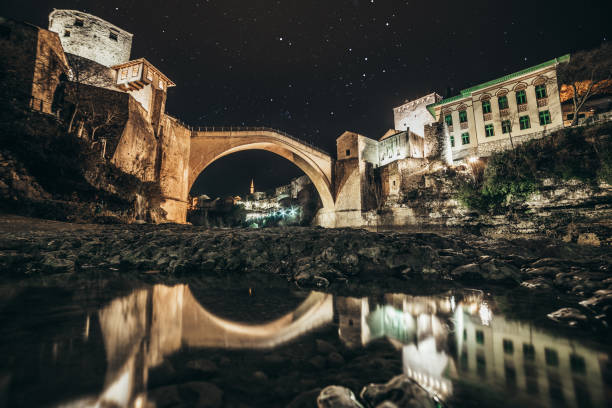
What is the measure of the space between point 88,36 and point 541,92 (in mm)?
39427

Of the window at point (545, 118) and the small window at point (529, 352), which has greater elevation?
the window at point (545, 118)

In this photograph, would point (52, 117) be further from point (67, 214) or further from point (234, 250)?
point (234, 250)

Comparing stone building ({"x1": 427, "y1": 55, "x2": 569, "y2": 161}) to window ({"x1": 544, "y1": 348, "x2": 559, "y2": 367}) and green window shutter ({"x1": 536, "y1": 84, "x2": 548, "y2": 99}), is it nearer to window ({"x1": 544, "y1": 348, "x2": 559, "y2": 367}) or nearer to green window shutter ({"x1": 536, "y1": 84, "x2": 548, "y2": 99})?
green window shutter ({"x1": 536, "y1": 84, "x2": 548, "y2": 99})

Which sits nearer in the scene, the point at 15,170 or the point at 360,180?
the point at 15,170

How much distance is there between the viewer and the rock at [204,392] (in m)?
1.18

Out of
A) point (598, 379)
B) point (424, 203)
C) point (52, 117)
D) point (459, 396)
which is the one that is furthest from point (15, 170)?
point (424, 203)

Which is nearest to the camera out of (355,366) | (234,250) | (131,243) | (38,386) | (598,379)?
(38,386)

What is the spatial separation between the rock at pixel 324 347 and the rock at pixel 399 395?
594 mm

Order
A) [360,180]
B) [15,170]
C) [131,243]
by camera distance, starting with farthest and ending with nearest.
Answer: [360,180], [15,170], [131,243]

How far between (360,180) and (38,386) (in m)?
26.2

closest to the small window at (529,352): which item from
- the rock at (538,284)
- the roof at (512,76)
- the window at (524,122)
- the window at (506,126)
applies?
the rock at (538,284)

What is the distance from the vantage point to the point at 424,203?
1786 cm

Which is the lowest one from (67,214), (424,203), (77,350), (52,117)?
(77,350)

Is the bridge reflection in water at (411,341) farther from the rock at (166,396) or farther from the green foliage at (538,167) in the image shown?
the green foliage at (538,167)
